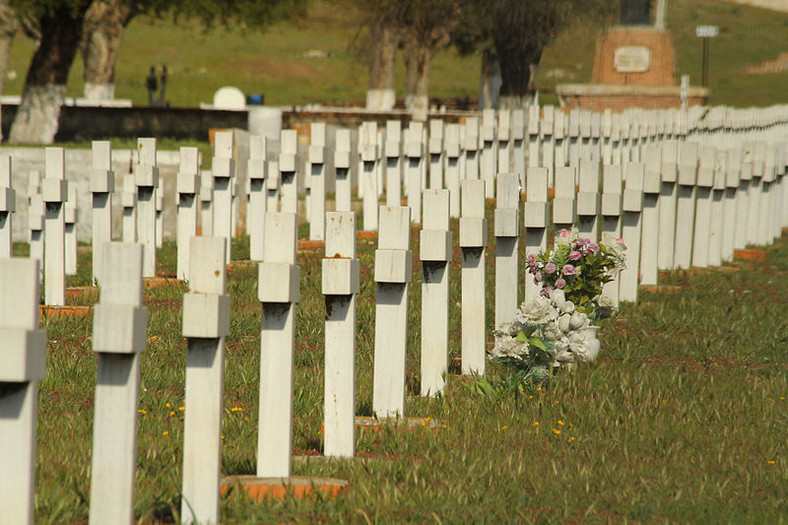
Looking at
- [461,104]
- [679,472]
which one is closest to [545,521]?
[679,472]

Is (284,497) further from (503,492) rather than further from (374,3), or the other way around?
(374,3)

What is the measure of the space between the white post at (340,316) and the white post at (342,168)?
6536 mm

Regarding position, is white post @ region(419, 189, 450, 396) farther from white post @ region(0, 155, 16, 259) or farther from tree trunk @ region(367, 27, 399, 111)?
tree trunk @ region(367, 27, 399, 111)

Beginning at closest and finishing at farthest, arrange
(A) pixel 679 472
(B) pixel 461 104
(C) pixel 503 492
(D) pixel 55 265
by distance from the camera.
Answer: (C) pixel 503 492, (A) pixel 679 472, (D) pixel 55 265, (B) pixel 461 104

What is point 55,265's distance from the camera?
335 inches

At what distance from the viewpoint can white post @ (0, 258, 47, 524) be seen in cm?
321

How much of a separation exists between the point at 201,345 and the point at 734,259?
9.16 meters

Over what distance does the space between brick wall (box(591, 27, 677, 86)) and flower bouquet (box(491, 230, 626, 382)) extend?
27810 millimetres

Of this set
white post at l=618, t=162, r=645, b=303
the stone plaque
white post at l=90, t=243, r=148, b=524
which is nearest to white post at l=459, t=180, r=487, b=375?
white post at l=618, t=162, r=645, b=303

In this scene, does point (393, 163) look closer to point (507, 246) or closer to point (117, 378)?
point (507, 246)

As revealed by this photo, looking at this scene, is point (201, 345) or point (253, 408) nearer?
point (201, 345)

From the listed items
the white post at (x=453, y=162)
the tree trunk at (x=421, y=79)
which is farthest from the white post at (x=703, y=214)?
the tree trunk at (x=421, y=79)

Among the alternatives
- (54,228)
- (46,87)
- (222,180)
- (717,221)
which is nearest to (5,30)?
(46,87)

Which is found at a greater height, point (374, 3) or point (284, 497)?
point (374, 3)
